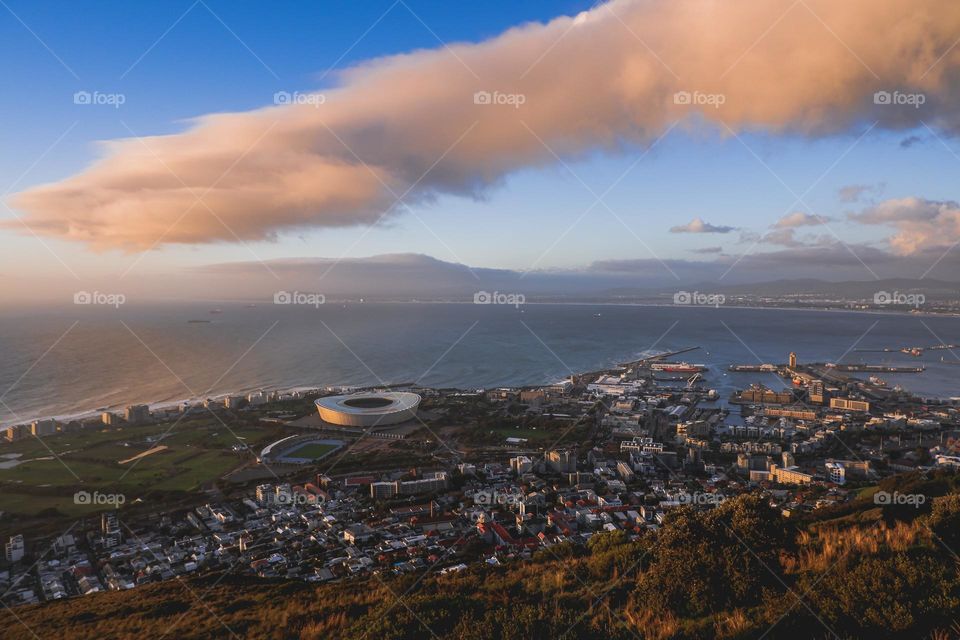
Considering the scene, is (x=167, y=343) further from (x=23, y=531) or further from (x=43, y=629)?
(x=43, y=629)

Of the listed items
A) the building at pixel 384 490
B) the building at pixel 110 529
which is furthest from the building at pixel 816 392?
the building at pixel 110 529

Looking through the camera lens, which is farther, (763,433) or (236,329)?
(236,329)

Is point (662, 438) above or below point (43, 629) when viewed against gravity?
below

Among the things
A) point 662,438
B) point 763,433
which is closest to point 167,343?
point 662,438
